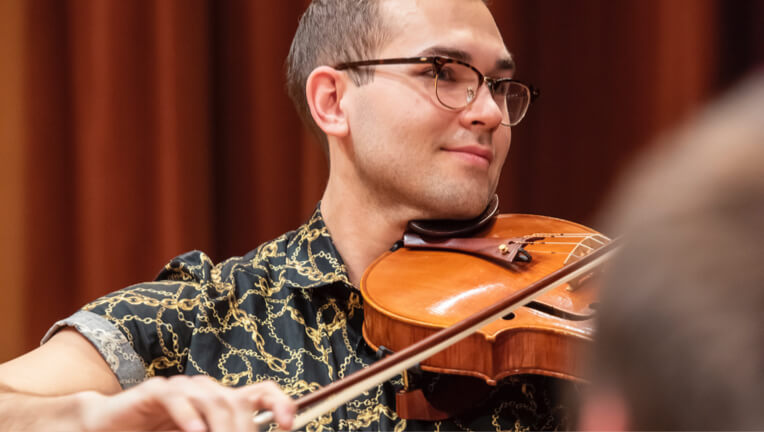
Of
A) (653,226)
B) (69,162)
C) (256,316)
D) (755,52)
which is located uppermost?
(755,52)

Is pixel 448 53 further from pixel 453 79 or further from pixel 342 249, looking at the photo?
pixel 342 249

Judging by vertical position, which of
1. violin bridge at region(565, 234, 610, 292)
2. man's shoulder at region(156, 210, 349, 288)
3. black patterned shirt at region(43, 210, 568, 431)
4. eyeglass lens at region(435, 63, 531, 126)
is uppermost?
eyeglass lens at region(435, 63, 531, 126)

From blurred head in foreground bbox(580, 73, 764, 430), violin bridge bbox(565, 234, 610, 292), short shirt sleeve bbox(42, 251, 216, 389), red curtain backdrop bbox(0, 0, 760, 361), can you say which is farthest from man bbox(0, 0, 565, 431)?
blurred head in foreground bbox(580, 73, 764, 430)

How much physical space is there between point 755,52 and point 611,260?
60.2 inches

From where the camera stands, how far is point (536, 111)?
1.76 meters

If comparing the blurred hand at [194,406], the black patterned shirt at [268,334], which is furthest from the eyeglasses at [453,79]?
the blurred hand at [194,406]

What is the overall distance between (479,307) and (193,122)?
0.94 meters

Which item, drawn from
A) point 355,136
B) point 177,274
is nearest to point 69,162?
point 177,274

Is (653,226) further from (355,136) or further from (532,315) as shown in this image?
(355,136)

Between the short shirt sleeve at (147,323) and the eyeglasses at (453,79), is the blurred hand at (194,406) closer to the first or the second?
the short shirt sleeve at (147,323)

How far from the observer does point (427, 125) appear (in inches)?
41.8

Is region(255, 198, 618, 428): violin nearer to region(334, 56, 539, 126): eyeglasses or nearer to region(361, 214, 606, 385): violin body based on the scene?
region(361, 214, 606, 385): violin body

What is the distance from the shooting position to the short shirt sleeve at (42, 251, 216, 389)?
86cm

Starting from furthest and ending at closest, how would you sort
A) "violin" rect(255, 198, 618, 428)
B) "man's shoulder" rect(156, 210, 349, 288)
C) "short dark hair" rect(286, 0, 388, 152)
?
"short dark hair" rect(286, 0, 388, 152)
"man's shoulder" rect(156, 210, 349, 288)
"violin" rect(255, 198, 618, 428)
